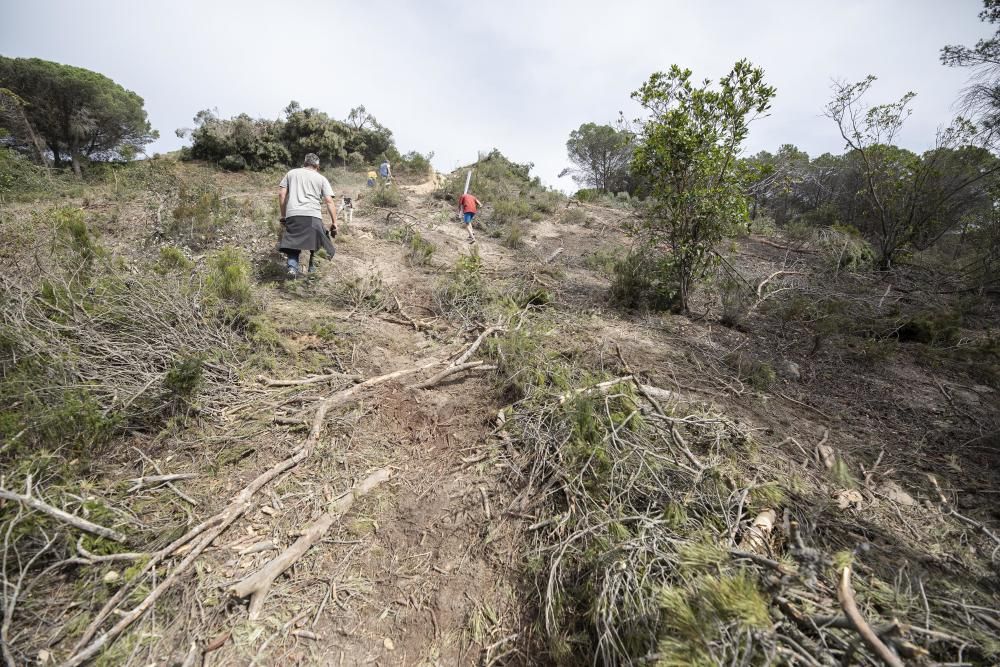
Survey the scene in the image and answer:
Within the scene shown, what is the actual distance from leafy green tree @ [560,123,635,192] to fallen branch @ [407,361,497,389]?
2012 centimetres

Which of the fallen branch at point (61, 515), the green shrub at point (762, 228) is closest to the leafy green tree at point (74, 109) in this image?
the fallen branch at point (61, 515)

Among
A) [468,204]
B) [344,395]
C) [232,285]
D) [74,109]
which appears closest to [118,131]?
[74,109]

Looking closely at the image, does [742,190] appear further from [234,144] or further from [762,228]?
[234,144]

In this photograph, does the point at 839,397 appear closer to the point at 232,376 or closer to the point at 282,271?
the point at 232,376

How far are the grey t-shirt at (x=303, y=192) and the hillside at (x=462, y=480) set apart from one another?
91cm

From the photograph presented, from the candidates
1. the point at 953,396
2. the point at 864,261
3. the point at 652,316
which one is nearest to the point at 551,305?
the point at 652,316

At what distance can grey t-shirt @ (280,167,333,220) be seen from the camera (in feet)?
14.1

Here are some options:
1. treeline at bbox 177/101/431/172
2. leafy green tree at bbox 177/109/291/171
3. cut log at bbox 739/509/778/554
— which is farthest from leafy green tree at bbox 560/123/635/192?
cut log at bbox 739/509/778/554

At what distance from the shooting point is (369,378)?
10.0 ft

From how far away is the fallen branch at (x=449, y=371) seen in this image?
301 centimetres

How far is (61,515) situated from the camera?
165 centimetres

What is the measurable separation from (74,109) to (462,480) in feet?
80.2

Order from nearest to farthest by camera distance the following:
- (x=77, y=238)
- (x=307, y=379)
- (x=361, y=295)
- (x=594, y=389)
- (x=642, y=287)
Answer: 1. (x=594, y=389)
2. (x=307, y=379)
3. (x=77, y=238)
4. (x=361, y=295)
5. (x=642, y=287)

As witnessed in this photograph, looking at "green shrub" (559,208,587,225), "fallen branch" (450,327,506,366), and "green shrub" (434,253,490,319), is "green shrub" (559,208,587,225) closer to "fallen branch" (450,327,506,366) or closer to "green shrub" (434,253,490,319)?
"green shrub" (434,253,490,319)
